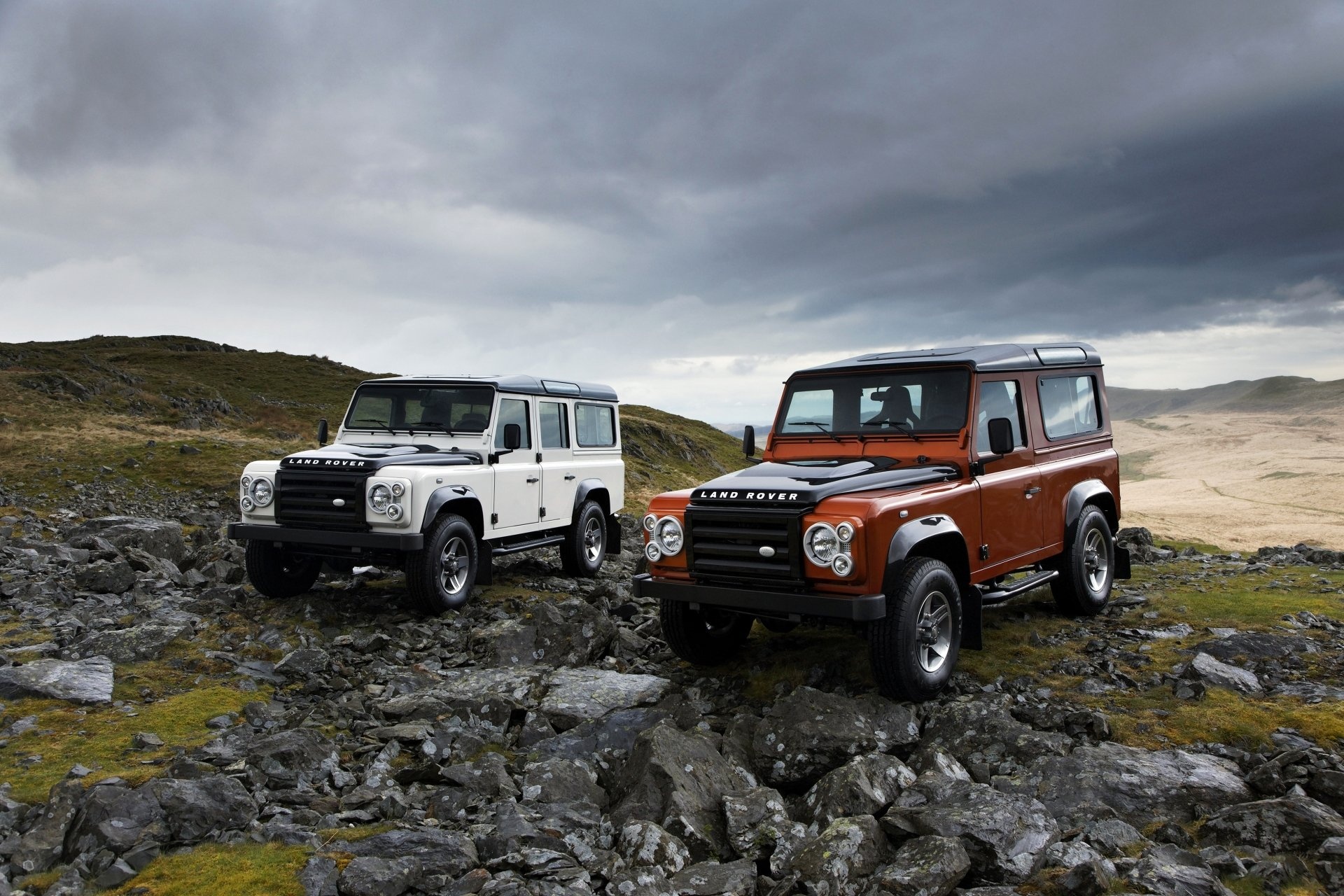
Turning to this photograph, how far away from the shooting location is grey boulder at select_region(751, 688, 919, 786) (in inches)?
228

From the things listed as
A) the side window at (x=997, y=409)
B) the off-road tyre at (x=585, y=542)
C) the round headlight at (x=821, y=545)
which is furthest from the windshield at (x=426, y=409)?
the side window at (x=997, y=409)

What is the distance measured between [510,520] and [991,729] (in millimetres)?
6660

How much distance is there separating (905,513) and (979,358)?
2.20 metres

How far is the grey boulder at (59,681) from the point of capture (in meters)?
6.91

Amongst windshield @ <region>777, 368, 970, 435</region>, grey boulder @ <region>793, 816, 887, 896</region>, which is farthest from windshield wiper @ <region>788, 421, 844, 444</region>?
grey boulder @ <region>793, 816, 887, 896</region>

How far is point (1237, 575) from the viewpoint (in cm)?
1174

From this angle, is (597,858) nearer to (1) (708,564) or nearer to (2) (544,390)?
(1) (708,564)

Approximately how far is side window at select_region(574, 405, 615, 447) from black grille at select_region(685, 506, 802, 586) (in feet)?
20.0

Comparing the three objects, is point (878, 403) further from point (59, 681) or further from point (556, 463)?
point (59, 681)

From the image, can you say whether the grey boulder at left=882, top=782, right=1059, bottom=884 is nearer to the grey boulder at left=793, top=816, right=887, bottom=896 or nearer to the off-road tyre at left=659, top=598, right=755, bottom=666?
the grey boulder at left=793, top=816, right=887, bottom=896

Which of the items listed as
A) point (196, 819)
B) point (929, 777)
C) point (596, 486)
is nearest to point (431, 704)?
point (196, 819)

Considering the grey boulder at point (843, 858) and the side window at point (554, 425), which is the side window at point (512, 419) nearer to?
the side window at point (554, 425)

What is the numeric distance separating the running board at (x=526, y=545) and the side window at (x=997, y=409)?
5835 mm

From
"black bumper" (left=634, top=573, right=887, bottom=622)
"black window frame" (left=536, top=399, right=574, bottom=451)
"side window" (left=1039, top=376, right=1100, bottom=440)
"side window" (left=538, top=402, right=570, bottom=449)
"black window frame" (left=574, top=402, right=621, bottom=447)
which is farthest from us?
"black window frame" (left=574, top=402, right=621, bottom=447)
